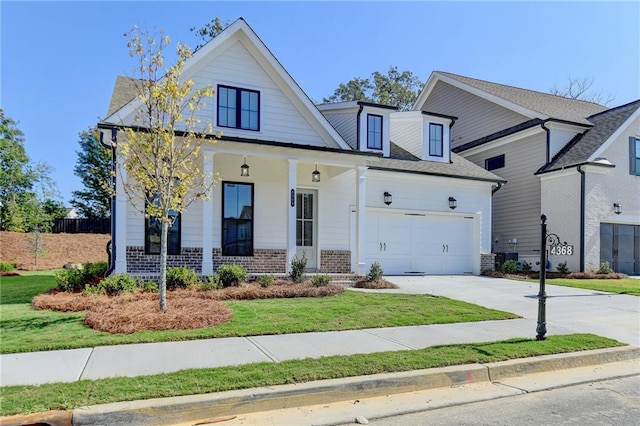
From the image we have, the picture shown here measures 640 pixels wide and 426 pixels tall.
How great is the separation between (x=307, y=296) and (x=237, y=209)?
4.06 metres

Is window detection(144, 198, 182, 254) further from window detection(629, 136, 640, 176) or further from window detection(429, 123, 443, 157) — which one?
window detection(629, 136, 640, 176)

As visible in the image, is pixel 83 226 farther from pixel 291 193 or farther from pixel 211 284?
pixel 211 284

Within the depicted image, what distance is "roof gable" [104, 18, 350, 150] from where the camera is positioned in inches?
507

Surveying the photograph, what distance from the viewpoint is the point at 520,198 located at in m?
20.0

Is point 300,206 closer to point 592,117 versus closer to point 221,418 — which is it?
point 221,418

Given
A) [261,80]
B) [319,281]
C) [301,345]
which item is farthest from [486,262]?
[301,345]

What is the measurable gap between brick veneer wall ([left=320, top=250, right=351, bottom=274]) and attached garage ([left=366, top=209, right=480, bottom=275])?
105 cm

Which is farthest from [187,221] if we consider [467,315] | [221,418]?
[221,418]

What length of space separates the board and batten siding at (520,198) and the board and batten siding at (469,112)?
50.2 inches

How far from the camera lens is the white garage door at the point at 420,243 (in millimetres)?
15664

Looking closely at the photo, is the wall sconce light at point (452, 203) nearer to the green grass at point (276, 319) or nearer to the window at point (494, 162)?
the window at point (494, 162)

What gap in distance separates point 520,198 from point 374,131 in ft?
27.7

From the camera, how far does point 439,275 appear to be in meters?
16.2

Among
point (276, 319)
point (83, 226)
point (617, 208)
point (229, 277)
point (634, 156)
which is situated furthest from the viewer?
point (83, 226)
